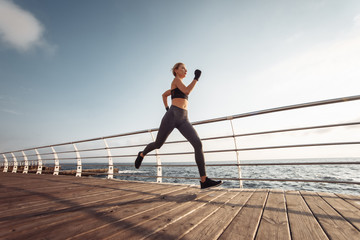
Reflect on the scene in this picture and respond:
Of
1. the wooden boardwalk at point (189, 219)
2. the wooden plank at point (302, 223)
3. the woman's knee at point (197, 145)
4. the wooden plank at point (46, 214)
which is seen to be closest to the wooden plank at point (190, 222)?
the wooden boardwalk at point (189, 219)

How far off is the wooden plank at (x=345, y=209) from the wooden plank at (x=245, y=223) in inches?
23.0

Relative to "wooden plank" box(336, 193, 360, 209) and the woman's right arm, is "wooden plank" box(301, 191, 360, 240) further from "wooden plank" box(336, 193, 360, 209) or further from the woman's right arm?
the woman's right arm

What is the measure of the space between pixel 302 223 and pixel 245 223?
1.29 feet

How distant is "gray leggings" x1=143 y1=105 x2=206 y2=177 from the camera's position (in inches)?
85.7

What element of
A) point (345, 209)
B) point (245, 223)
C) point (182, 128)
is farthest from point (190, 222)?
point (345, 209)

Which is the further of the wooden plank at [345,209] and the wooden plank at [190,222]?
the wooden plank at [345,209]

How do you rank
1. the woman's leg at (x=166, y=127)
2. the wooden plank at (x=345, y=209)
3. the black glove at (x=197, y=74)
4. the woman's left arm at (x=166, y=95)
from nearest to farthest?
the wooden plank at (x=345, y=209)
the black glove at (x=197, y=74)
the woman's leg at (x=166, y=127)
the woman's left arm at (x=166, y=95)

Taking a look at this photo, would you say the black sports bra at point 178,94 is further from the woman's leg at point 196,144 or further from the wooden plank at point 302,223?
the wooden plank at point 302,223

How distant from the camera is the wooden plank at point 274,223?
39.6 inches

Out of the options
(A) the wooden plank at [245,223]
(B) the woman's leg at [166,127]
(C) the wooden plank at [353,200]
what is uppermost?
(B) the woman's leg at [166,127]

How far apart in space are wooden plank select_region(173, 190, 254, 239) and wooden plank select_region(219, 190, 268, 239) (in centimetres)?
4

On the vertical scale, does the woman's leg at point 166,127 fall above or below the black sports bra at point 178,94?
below

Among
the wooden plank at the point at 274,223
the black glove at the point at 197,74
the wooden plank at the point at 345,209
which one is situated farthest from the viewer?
the black glove at the point at 197,74

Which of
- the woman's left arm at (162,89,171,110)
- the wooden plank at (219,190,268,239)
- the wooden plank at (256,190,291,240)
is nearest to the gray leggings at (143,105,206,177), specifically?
the woman's left arm at (162,89,171,110)
